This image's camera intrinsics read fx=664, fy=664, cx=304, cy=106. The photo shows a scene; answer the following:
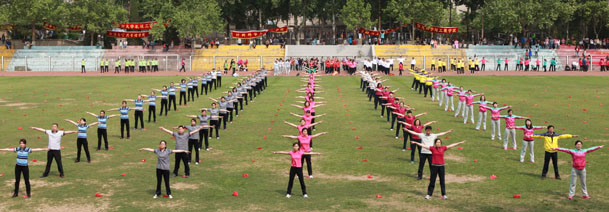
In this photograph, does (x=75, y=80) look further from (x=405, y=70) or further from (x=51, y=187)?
(x=51, y=187)

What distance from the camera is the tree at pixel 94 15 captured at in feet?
281

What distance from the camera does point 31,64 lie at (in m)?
76.8

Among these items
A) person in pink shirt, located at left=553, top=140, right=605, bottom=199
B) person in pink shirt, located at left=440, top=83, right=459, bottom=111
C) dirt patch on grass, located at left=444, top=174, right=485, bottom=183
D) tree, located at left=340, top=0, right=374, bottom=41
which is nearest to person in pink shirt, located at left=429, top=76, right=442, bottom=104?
person in pink shirt, located at left=440, top=83, right=459, bottom=111

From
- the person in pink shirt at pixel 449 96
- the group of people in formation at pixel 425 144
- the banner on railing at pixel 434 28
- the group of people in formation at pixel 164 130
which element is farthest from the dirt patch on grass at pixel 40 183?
the banner on railing at pixel 434 28

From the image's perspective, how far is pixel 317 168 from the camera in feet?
71.8

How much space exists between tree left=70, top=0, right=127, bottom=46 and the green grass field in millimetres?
47897

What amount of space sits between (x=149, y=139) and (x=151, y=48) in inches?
2320

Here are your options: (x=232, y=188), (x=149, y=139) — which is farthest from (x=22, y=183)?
(x=149, y=139)

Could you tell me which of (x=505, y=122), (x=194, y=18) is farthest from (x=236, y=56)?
(x=505, y=122)

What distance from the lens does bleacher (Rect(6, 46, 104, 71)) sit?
2997 inches

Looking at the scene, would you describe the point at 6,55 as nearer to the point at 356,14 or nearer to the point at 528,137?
the point at 356,14

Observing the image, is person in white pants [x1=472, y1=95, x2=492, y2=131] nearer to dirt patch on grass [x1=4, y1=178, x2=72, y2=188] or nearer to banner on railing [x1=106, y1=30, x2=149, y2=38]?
dirt patch on grass [x1=4, y1=178, x2=72, y2=188]

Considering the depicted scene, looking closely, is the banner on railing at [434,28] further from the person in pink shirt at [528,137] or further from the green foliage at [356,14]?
the person in pink shirt at [528,137]

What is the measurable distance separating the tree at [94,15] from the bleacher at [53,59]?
5.43m
